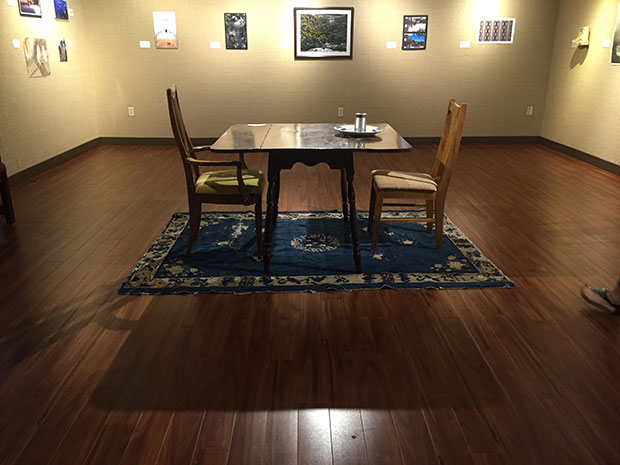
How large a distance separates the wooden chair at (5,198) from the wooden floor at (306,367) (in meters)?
0.25

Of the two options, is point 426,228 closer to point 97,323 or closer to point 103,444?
point 97,323

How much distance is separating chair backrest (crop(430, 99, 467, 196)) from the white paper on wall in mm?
4831

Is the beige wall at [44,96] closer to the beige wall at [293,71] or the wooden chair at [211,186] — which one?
the beige wall at [293,71]

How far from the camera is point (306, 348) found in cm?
232

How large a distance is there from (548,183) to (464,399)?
157 inches

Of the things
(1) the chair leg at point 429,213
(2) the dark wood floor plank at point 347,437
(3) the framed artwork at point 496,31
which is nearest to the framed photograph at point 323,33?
(3) the framed artwork at point 496,31

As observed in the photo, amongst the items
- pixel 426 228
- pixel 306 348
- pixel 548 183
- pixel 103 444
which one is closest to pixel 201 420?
pixel 103 444

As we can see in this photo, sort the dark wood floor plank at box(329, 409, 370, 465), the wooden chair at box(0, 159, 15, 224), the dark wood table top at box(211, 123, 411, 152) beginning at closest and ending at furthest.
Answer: the dark wood floor plank at box(329, 409, 370, 465)
the dark wood table top at box(211, 123, 411, 152)
the wooden chair at box(0, 159, 15, 224)

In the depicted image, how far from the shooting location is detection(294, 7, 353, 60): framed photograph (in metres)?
6.89

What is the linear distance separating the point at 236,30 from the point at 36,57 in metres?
2.57

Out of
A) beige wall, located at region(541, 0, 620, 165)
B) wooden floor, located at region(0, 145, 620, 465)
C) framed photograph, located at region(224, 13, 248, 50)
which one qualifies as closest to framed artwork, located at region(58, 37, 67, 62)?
framed photograph, located at region(224, 13, 248, 50)

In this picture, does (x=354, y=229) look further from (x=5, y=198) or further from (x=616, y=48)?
(x=616, y=48)

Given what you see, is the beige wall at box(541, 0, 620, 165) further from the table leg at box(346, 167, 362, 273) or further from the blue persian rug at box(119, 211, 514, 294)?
the table leg at box(346, 167, 362, 273)

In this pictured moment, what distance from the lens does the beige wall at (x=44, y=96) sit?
199 inches
